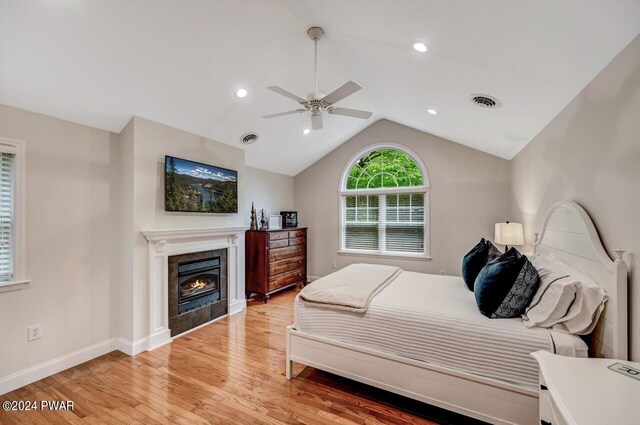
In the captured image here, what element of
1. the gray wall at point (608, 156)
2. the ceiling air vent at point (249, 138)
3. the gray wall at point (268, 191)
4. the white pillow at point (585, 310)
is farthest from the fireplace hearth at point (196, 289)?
the gray wall at point (608, 156)

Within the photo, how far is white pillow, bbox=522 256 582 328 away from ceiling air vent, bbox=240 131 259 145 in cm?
369

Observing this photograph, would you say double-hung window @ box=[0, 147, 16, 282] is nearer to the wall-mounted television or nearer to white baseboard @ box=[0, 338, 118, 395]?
white baseboard @ box=[0, 338, 118, 395]

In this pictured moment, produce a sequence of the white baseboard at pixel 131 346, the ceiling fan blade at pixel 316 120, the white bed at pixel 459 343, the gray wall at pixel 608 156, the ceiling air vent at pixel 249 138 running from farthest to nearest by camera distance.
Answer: the ceiling air vent at pixel 249 138, the white baseboard at pixel 131 346, the ceiling fan blade at pixel 316 120, the white bed at pixel 459 343, the gray wall at pixel 608 156

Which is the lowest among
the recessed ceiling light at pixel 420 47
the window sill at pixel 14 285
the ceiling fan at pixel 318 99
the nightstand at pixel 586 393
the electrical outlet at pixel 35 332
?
the electrical outlet at pixel 35 332

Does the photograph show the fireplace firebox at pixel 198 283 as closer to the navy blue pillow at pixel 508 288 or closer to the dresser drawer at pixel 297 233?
the dresser drawer at pixel 297 233

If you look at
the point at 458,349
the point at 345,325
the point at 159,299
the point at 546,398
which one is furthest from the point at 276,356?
the point at 546,398

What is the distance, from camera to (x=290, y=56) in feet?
9.80

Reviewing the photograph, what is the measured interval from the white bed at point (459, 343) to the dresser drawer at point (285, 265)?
228 cm

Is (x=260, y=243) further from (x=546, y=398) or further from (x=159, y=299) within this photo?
(x=546, y=398)

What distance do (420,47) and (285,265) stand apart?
3860 mm

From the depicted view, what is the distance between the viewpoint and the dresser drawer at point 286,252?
15.4 feet

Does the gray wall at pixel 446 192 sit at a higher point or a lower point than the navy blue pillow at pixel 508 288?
higher

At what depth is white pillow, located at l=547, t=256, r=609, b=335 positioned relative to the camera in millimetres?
1642

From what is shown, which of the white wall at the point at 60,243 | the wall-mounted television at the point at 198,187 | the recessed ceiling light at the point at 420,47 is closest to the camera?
the recessed ceiling light at the point at 420,47
